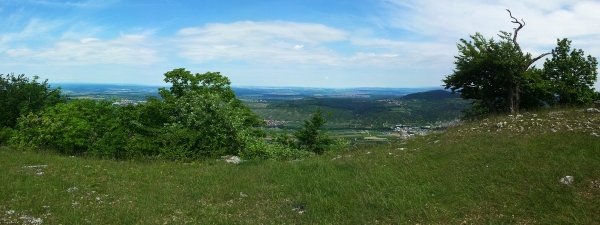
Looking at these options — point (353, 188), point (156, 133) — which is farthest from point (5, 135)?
point (353, 188)

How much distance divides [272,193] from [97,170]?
766 cm

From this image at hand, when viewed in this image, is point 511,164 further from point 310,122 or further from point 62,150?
point 62,150

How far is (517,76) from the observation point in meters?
22.0

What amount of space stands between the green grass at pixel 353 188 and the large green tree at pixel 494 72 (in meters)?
7.28

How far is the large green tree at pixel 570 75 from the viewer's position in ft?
80.6

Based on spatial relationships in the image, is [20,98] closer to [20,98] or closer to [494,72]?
[20,98]

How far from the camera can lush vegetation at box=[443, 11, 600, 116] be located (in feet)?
72.8

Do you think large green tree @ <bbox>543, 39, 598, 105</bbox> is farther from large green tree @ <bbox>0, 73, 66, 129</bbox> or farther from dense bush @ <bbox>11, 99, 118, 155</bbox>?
large green tree @ <bbox>0, 73, 66, 129</bbox>

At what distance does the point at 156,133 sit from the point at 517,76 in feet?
75.2

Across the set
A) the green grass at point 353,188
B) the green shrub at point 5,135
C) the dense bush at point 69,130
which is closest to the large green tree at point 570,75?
the green grass at point 353,188

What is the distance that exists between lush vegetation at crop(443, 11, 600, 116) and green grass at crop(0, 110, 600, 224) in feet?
24.8

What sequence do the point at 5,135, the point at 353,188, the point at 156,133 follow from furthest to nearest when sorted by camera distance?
the point at 5,135
the point at 156,133
the point at 353,188

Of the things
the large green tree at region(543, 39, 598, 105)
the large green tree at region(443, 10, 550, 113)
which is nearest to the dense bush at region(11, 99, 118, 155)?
the large green tree at region(443, 10, 550, 113)

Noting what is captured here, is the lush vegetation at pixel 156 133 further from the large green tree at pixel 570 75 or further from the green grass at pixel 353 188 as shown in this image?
the large green tree at pixel 570 75
